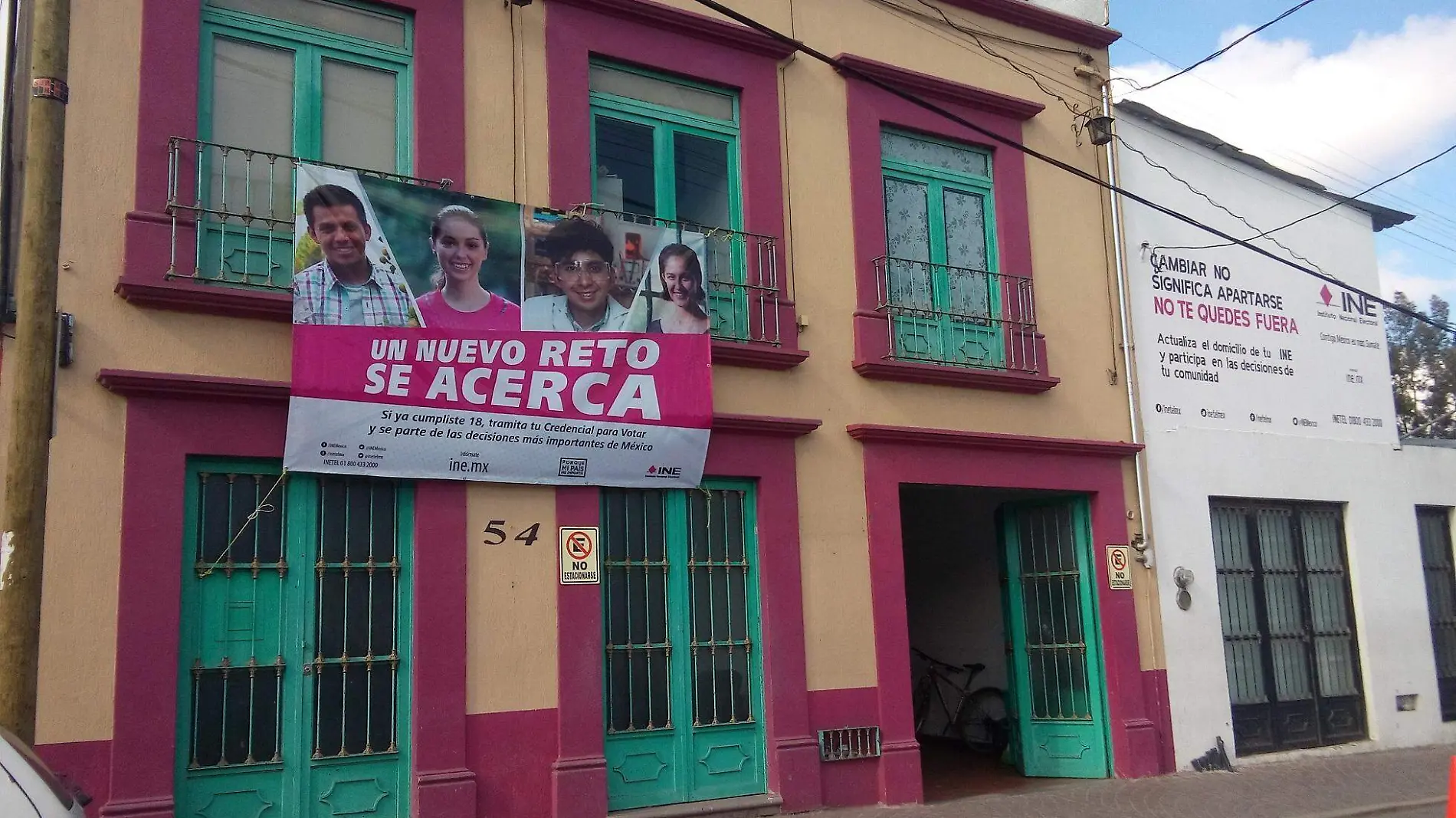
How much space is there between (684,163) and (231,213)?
3.71 meters

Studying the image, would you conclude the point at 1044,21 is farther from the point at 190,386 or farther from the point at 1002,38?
the point at 190,386

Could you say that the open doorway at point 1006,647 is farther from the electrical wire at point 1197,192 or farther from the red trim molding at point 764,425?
the electrical wire at point 1197,192

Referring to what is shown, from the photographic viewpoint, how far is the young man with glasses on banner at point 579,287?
30.3 feet

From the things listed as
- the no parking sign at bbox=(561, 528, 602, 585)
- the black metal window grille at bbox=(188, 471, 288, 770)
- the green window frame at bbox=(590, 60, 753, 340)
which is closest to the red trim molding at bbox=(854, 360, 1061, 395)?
the green window frame at bbox=(590, 60, 753, 340)

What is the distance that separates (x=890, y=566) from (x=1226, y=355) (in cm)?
504

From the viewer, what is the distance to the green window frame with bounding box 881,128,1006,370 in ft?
36.9

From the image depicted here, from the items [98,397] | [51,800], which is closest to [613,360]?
[98,397]

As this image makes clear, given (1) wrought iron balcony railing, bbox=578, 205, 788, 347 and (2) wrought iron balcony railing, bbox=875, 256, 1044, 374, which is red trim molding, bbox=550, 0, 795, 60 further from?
(2) wrought iron balcony railing, bbox=875, 256, 1044, 374

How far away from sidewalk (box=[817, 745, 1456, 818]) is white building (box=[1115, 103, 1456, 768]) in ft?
1.94

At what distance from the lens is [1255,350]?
13.5m

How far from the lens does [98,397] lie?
25.4 feet

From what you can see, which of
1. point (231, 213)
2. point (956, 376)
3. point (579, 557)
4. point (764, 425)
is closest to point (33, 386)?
point (231, 213)

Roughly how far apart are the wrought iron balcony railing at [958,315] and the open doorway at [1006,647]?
124cm

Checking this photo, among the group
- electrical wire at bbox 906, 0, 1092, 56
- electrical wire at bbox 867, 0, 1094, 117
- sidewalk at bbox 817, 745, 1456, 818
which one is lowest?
sidewalk at bbox 817, 745, 1456, 818
